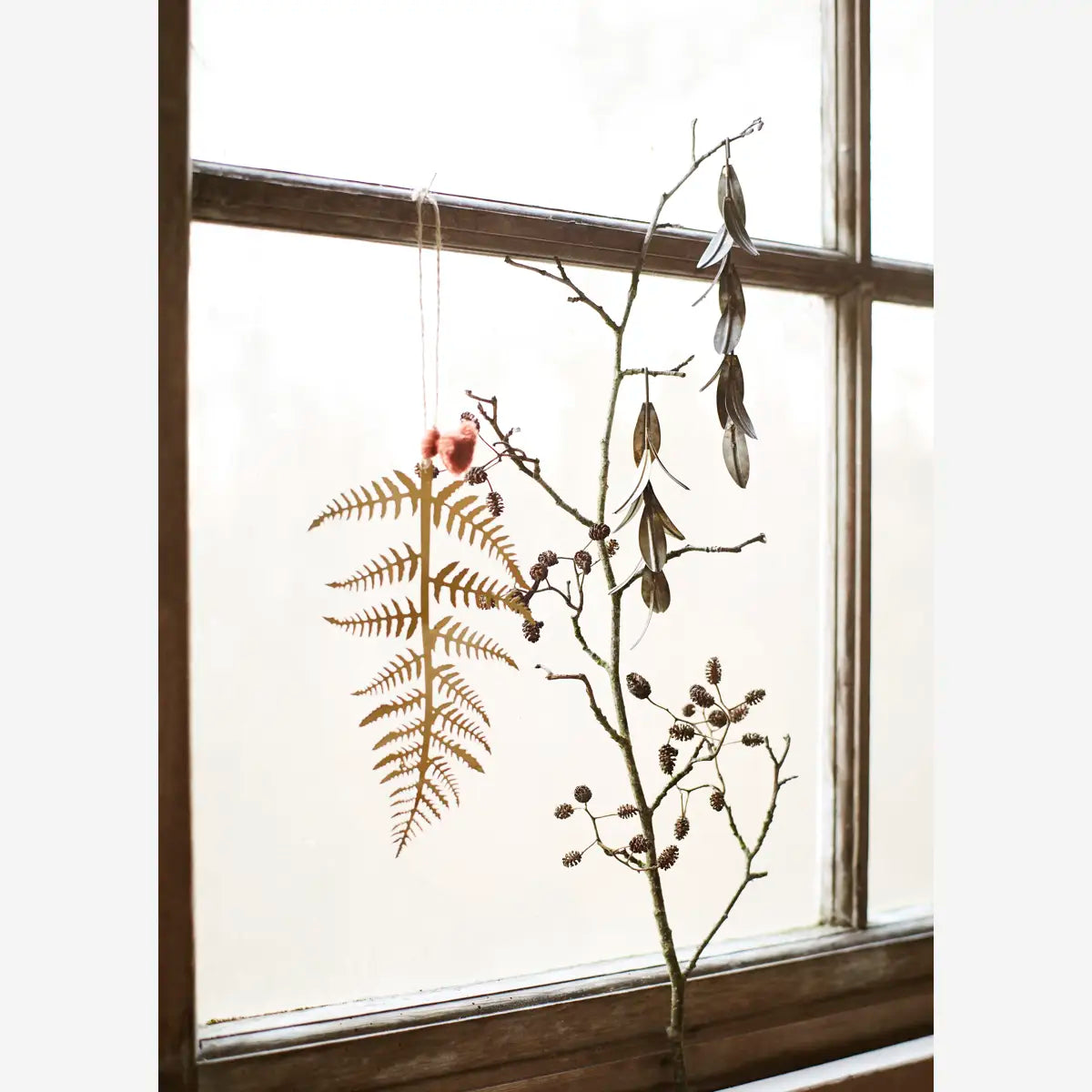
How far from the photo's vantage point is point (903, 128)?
1056mm

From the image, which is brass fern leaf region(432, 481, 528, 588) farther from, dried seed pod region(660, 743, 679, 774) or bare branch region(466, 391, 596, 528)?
dried seed pod region(660, 743, 679, 774)

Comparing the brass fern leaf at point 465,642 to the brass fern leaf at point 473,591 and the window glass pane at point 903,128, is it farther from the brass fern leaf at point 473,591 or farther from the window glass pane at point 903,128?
the window glass pane at point 903,128

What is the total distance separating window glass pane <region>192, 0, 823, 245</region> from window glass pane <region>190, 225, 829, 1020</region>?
80 mm

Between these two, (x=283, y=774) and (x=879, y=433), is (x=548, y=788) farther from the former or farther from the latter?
(x=879, y=433)

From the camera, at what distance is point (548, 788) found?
2.90 feet

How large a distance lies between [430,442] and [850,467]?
1.57 feet

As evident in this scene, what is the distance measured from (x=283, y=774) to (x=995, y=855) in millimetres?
707

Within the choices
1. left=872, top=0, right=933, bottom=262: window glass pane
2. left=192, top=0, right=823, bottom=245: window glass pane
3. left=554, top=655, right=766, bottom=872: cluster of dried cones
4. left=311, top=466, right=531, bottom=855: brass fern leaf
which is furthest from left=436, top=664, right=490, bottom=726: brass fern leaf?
left=872, top=0, right=933, bottom=262: window glass pane

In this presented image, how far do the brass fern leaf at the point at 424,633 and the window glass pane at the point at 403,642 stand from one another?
3 centimetres

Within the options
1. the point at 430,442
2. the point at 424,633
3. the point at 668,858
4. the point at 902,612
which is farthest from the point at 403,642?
the point at 902,612

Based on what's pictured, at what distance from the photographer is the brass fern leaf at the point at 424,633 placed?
77 cm

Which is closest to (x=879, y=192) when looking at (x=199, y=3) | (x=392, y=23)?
(x=392, y=23)

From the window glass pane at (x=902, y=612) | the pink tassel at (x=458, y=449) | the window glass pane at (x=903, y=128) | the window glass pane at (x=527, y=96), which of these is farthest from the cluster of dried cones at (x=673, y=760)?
the window glass pane at (x=903, y=128)

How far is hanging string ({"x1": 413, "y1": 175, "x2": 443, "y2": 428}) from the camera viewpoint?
2.62ft
